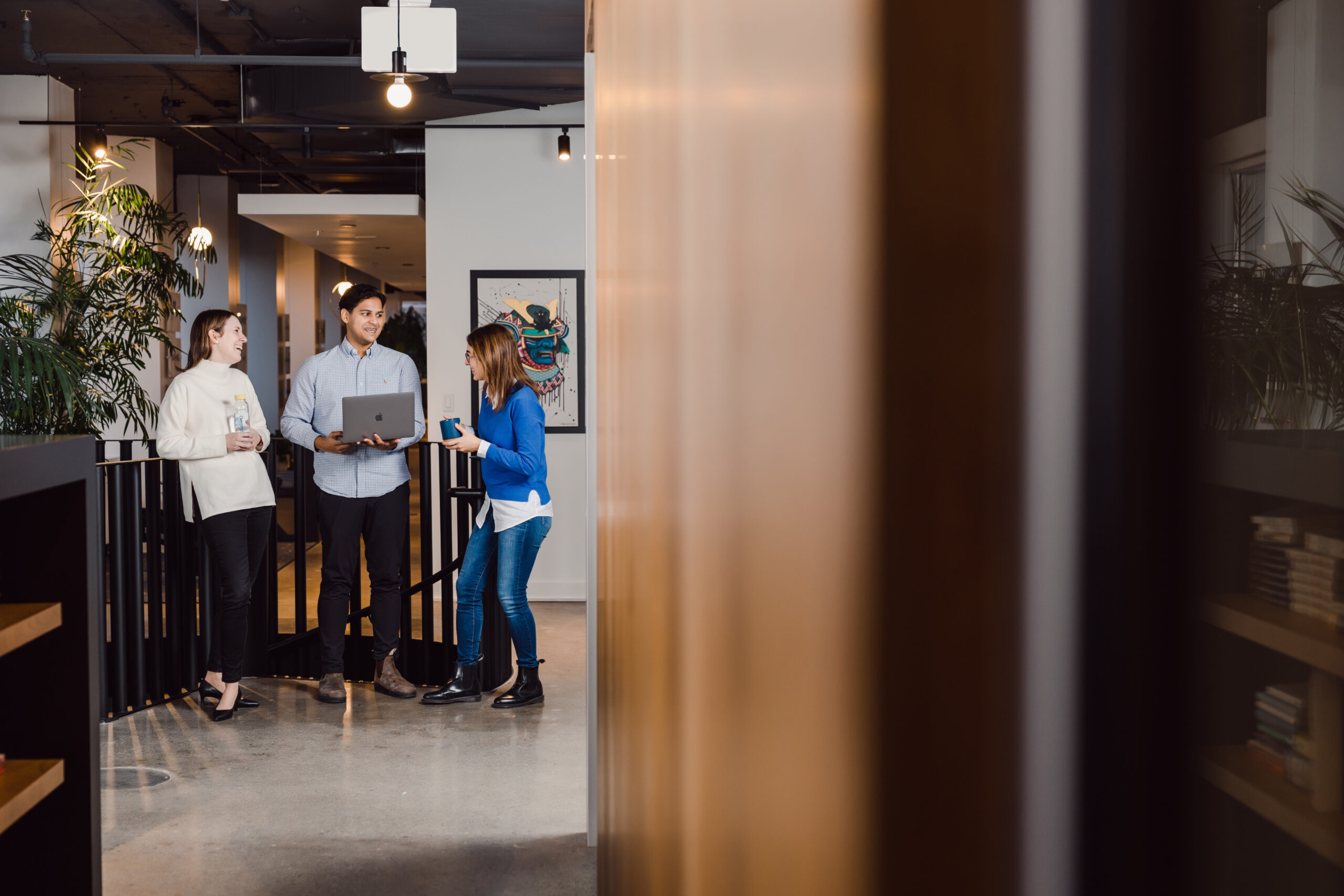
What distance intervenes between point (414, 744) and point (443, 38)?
3060mm

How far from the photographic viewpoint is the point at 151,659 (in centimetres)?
414

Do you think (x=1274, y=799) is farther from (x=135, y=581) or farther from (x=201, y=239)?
(x=201, y=239)

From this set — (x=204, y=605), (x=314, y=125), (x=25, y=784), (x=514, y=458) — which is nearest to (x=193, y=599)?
(x=204, y=605)

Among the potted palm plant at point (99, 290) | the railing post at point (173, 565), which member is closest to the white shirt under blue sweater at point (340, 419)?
the railing post at point (173, 565)

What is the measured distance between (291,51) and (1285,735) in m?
7.83

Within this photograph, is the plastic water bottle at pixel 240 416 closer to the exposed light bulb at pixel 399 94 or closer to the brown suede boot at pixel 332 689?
the brown suede boot at pixel 332 689

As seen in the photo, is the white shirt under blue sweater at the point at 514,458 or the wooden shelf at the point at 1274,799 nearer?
the wooden shelf at the point at 1274,799

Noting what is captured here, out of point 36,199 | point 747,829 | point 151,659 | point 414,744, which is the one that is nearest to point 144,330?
point 36,199

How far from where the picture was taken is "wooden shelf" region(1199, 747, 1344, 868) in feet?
0.25

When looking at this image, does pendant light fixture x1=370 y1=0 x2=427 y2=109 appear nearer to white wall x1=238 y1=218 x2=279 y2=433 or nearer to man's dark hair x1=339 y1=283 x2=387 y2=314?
man's dark hair x1=339 y1=283 x2=387 y2=314

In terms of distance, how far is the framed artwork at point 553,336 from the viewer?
22.0 feet

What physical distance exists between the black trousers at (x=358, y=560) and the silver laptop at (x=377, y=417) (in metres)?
0.29

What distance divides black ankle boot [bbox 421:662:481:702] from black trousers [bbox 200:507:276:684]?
78cm

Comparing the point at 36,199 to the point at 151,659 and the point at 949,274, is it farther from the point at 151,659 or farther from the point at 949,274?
the point at 949,274
